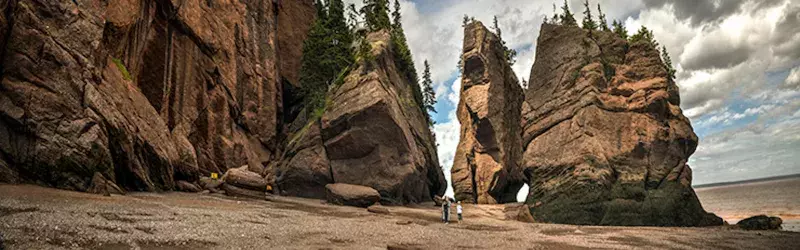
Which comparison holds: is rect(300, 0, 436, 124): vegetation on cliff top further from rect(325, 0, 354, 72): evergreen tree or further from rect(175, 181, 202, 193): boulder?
rect(175, 181, 202, 193): boulder

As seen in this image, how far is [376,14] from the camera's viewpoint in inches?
2438

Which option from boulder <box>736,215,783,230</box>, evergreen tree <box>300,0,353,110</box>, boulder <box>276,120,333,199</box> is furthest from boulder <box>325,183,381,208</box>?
boulder <box>736,215,783,230</box>

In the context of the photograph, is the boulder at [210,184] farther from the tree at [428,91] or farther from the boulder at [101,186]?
the tree at [428,91]

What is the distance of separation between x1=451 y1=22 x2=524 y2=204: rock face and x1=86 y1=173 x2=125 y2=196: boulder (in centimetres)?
4503

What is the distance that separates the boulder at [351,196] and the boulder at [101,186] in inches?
589

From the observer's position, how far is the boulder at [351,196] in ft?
98.8

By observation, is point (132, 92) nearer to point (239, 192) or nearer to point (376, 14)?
point (239, 192)

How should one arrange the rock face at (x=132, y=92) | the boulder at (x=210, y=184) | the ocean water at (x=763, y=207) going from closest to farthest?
the rock face at (x=132, y=92) → the boulder at (x=210, y=184) → the ocean water at (x=763, y=207)

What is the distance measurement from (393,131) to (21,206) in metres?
27.0

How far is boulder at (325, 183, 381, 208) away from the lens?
98.8 ft

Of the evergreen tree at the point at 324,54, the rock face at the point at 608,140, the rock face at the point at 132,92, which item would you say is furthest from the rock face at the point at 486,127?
the rock face at the point at 132,92

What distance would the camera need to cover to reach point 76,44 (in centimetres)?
1877

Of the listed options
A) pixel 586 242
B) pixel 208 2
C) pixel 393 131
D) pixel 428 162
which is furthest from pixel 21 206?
pixel 428 162

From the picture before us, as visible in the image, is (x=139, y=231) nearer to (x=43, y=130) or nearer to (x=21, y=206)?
(x=21, y=206)
